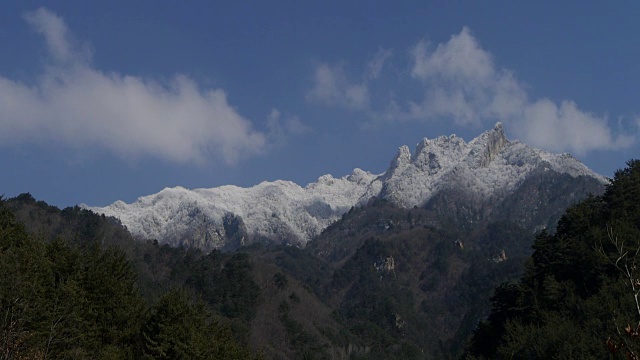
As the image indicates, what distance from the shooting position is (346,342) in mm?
182875

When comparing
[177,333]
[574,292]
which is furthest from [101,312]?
[574,292]

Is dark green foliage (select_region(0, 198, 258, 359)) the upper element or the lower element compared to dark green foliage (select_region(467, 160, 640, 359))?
lower

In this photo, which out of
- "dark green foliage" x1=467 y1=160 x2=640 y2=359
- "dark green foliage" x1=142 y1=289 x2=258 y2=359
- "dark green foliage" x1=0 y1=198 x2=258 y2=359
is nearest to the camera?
"dark green foliage" x1=0 y1=198 x2=258 y2=359

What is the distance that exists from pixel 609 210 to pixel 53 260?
67065mm

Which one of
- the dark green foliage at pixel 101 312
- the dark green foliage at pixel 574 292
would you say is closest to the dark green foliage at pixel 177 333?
the dark green foliage at pixel 101 312

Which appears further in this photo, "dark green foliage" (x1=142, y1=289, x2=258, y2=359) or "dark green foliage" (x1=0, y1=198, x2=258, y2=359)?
"dark green foliage" (x1=142, y1=289, x2=258, y2=359)

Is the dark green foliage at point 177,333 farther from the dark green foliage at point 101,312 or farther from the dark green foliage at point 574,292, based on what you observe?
the dark green foliage at point 574,292

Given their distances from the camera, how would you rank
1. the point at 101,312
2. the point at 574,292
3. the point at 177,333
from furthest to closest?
the point at 574,292, the point at 101,312, the point at 177,333

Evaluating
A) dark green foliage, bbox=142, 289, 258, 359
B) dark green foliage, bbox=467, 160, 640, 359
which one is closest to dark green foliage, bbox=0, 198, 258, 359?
dark green foliage, bbox=142, 289, 258, 359

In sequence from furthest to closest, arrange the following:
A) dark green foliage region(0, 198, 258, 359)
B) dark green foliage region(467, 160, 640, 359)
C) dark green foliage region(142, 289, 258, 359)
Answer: dark green foliage region(467, 160, 640, 359) < dark green foliage region(142, 289, 258, 359) < dark green foliage region(0, 198, 258, 359)

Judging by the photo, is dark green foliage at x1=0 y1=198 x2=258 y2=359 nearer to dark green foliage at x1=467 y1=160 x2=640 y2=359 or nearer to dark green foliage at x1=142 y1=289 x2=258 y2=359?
dark green foliage at x1=142 y1=289 x2=258 y2=359

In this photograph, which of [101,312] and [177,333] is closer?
[177,333]

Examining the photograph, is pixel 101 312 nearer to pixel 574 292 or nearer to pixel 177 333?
pixel 177 333

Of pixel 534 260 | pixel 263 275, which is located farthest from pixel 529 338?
pixel 263 275
